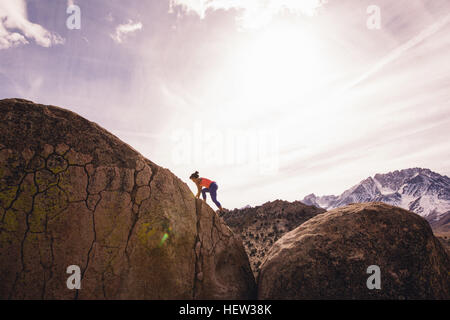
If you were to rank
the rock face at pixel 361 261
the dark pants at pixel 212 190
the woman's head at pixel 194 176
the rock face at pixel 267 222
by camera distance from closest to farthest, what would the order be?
the rock face at pixel 361 261 < the woman's head at pixel 194 176 < the dark pants at pixel 212 190 < the rock face at pixel 267 222

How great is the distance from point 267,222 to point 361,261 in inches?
588

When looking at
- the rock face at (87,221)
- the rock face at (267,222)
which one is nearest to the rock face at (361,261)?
the rock face at (87,221)

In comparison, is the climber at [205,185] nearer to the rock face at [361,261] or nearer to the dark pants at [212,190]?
the dark pants at [212,190]

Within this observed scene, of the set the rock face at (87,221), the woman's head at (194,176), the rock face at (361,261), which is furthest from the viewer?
the woman's head at (194,176)

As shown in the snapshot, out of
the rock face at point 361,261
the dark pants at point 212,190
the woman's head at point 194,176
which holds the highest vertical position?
the woman's head at point 194,176

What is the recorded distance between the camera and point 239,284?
4230 mm

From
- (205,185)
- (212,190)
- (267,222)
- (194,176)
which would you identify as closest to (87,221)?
(194,176)

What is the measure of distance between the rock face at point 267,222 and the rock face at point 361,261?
8.65 metres

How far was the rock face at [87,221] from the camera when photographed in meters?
3.16

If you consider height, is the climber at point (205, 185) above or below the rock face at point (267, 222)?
above

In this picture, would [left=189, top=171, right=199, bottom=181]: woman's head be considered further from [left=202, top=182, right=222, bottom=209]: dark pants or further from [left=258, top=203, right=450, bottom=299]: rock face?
[left=258, top=203, right=450, bottom=299]: rock face

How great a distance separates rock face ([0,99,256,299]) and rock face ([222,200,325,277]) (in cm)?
910

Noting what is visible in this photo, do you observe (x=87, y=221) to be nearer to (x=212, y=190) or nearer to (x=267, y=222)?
(x=212, y=190)
